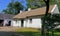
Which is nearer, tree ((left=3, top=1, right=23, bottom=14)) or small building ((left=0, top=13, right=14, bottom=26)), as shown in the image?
small building ((left=0, top=13, right=14, bottom=26))

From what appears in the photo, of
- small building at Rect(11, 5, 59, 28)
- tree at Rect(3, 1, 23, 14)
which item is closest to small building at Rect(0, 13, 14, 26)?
small building at Rect(11, 5, 59, 28)

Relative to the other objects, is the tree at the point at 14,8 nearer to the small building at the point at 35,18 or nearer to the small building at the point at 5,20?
the small building at the point at 5,20

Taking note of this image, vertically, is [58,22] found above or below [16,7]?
below

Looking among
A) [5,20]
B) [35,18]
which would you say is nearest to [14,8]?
[5,20]

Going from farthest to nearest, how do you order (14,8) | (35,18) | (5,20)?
(14,8) → (5,20) → (35,18)

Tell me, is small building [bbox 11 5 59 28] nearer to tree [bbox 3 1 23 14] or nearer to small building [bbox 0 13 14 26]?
small building [bbox 0 13 14 26]

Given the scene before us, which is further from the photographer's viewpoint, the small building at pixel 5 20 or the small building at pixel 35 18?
the small building at pixel 5 20

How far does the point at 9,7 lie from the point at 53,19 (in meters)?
79.4

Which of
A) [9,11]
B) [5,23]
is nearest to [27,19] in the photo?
[5,23]

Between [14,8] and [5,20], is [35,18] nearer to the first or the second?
[5,20]

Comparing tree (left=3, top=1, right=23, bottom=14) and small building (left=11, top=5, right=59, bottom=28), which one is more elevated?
tree (left=3, top=1, right=23, bottom=14)

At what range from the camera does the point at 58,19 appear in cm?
1416

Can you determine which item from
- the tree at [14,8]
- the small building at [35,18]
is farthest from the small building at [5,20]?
the tree at [14,8]

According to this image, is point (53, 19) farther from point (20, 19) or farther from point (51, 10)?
point (20, 19)
